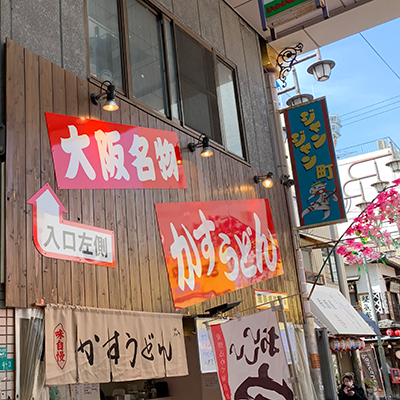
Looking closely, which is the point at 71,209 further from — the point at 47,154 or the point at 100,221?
the point at 47,154

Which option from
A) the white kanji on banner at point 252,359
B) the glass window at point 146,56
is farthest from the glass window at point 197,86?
the white kanji on banner at point 252,359

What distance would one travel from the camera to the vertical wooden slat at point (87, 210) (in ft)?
20.3

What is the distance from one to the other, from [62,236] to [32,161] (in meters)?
0.97

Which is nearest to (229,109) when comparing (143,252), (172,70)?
(172,70)

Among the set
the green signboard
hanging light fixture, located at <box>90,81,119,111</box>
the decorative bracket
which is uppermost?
the decorative bracket

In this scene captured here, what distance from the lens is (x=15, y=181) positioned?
18.4ft

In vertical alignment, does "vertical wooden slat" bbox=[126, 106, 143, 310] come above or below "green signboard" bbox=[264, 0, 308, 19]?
below

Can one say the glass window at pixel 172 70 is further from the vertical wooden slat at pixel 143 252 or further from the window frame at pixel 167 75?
the vertical wooden slat at pixel 143 252

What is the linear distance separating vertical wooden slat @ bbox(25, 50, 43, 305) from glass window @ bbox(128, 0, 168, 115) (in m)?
2.42

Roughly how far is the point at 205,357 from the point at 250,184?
4305 mm

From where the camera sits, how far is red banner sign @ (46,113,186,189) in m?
6.41

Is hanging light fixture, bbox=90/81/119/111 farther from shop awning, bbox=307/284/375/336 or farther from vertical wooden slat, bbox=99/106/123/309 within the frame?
shop awning, bbox=307/284/375/336

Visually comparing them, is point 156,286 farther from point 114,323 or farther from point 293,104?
point 293,104

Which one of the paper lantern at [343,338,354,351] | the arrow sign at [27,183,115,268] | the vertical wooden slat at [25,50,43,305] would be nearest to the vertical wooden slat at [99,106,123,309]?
the arrow sign at [27,183,115,268]
